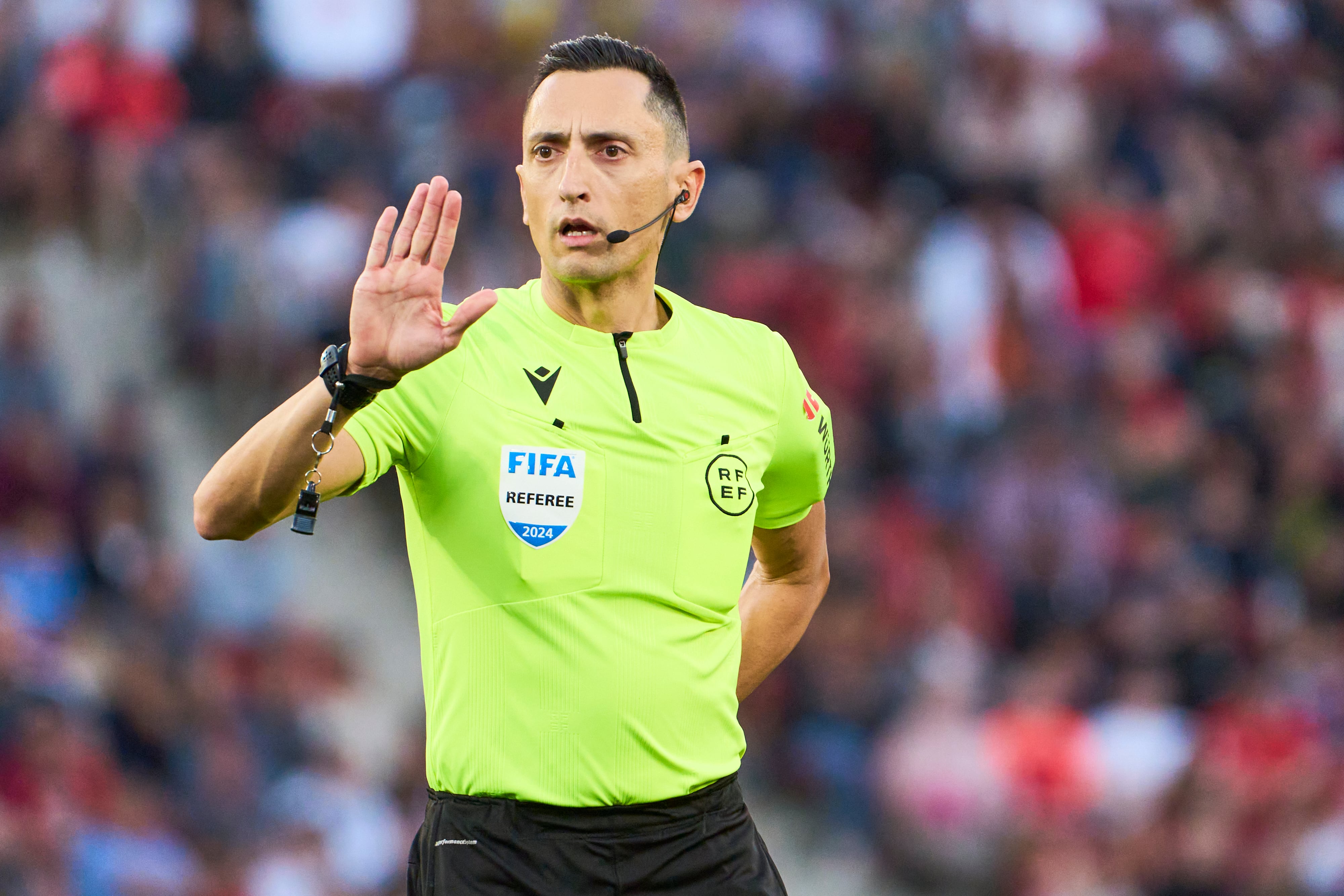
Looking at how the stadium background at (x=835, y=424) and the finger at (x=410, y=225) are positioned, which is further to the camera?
the stadium background at (x=835, y=424)

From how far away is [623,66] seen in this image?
12.6 ft

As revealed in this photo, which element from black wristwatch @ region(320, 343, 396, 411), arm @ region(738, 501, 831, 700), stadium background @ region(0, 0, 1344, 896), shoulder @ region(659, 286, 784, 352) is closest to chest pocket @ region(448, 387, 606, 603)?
black wristwatch @ region(320, 343, 396, 411)

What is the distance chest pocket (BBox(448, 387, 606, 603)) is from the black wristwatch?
12.4 inches

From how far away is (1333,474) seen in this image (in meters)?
10.4

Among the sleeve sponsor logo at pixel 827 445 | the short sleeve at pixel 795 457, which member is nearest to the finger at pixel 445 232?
the short sleeve at pixel 795 457

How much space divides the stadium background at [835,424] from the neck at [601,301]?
4.78 m

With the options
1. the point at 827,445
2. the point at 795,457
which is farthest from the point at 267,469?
the point at 827,445

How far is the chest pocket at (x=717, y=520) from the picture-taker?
3635mm

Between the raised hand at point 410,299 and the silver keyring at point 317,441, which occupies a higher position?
the raised hand at point 410,299

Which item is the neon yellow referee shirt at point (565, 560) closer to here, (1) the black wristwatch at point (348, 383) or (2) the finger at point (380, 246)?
(1) the black wristwatch at point (348, 383)

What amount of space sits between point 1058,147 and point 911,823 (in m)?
5.02

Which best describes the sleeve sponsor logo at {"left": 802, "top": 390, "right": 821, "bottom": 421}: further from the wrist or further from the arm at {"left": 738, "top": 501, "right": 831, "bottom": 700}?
the wrist

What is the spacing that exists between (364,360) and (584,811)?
1.01m

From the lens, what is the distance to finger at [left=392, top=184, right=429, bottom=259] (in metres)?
3.27
